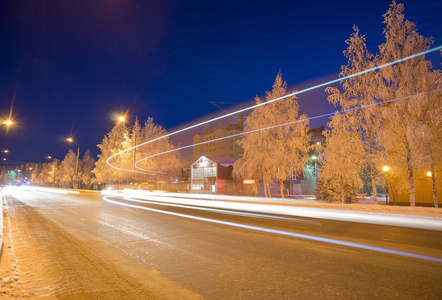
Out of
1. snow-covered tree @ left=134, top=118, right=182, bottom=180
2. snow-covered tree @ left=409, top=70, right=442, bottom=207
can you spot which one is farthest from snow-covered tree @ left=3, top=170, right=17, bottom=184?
snow-covered tree @ left=409, top=70, right=442, bottom=207

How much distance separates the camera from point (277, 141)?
27.5 meters

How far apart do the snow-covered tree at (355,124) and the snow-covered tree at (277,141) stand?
6155mm

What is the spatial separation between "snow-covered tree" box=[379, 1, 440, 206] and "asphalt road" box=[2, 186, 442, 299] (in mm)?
10836

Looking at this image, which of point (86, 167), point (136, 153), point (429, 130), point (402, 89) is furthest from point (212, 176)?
point (86, 167)

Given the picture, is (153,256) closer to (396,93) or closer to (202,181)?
(396,93)

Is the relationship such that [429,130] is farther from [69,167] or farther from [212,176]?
[69,167]

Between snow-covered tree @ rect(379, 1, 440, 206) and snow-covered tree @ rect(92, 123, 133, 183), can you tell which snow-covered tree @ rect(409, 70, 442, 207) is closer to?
snow-covered tree @ rect(379, 1, 440, 206)

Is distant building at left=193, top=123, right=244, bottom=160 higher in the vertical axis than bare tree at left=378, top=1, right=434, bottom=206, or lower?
higher

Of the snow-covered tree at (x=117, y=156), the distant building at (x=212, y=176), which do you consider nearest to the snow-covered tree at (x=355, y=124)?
the distant building at (x=212, y=176)

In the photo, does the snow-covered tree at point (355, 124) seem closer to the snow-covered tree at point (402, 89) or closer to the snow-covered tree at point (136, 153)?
the snow-covered tree at point (402, 89)

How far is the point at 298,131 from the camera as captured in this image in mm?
27531

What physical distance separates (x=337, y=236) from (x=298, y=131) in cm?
2068

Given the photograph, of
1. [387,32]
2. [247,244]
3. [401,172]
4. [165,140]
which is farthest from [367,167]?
[165,140]

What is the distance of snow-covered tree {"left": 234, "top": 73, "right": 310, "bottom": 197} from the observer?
27.3 metres
